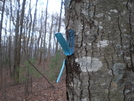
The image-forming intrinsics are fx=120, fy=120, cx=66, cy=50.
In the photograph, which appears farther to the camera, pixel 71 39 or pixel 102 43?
pixel 71 39

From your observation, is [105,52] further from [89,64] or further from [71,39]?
[71,39]

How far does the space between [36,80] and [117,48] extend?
34.3 feet

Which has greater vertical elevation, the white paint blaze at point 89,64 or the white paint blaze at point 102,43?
the white paint blaze at point 102,43

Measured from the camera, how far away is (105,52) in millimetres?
805

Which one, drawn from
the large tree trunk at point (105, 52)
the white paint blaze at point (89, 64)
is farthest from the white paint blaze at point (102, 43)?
the white paint blaze at point (89, 64)

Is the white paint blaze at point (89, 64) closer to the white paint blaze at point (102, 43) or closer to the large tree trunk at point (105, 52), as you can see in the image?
the large tree trunk at point (105, 52)

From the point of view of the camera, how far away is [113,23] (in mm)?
808

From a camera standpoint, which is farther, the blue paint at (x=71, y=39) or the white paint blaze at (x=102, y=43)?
the blue paint at (x=71, y=39)

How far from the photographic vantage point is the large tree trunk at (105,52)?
0.79 m

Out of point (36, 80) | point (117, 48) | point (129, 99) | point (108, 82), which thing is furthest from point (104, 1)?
point (36, 80)

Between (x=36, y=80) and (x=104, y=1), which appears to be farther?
(x=36, y=80)

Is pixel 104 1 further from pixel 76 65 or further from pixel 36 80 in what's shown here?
pixel 36 80

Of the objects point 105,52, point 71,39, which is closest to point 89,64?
point 105,52

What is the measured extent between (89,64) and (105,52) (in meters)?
0.13
